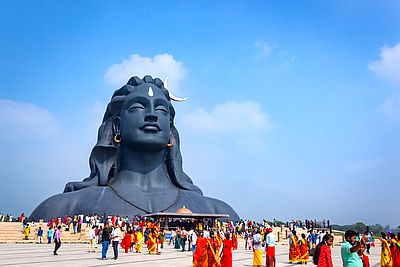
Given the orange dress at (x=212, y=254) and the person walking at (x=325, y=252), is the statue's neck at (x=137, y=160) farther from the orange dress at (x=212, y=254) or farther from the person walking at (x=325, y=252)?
the person walking at (x=325, y=252)

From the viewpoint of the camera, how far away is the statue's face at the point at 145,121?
3359 cm

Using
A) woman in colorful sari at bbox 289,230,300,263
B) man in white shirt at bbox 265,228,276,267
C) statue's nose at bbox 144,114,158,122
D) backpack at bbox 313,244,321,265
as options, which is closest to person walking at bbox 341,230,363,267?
backpack at bbox 313,244,321,265

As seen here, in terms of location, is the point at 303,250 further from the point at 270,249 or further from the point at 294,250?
the point at 270,249

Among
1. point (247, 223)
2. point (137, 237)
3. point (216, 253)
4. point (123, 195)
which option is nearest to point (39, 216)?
point (123, 195)

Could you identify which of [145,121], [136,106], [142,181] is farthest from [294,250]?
[136,106]

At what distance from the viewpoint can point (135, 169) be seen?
34.8 metres

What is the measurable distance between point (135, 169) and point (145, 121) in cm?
372

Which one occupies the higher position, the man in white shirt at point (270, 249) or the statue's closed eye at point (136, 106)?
the statue's closed eye at point (136, 106)

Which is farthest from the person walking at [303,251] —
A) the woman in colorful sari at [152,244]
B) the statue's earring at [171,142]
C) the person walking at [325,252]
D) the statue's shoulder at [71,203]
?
the statue's earring at [171,142]

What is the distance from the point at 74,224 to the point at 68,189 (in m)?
9.95

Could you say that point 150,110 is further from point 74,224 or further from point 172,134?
point 74,224

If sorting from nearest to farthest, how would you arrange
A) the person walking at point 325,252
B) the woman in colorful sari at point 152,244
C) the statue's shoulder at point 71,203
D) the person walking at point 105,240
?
1. the person walking at point 325,252
2. the person walking at point 105,240
3. the woman in colorful sari at point 152,244
4. the statue's shoulder at point 71,203

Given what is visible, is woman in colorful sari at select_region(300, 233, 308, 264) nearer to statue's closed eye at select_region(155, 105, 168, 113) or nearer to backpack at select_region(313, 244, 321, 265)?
backpack at select_region(313, 244, 321, 265)

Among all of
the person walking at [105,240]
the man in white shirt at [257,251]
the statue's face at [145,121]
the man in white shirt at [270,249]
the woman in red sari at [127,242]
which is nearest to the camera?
the man in white shirt at [270,249]
